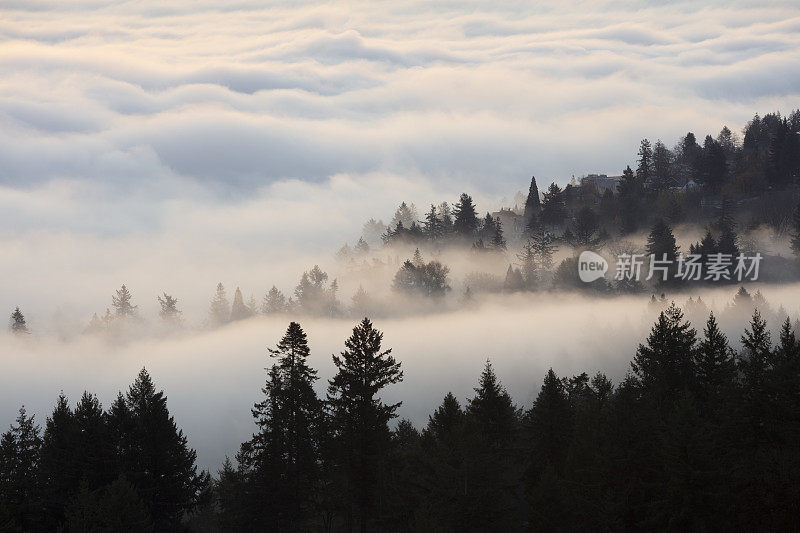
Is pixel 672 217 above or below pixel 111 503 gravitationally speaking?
above

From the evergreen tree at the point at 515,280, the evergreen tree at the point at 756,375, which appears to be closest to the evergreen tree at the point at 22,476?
the evergreen tree at the point at 756,375

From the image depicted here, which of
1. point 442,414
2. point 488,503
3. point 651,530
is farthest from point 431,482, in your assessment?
point 442,414

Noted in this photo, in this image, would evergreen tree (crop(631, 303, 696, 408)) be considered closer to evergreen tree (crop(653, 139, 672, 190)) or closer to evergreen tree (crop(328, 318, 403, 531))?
evergreen tree (crop(328, 318, 403, 531))

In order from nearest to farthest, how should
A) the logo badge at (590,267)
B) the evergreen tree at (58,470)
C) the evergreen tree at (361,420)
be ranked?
the evergreen tree at (361,420) < the evergreen tree at (58,470) < the logo badge at (590,267)

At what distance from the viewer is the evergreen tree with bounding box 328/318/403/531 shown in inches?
1939

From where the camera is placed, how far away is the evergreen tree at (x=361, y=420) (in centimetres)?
4925

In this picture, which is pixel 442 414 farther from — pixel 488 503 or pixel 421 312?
pixel 421 312

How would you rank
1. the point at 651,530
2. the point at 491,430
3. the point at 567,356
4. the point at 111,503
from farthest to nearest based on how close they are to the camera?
the point at 567,356, the point at 491,430, the point at 111,503, the point at 651,530

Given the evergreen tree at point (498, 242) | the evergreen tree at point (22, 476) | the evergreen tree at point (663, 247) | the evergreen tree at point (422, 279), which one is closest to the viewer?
the evergreen tree at point (22, 476)

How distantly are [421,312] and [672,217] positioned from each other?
5775cm

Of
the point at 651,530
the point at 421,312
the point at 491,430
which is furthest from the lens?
the point at 421,312

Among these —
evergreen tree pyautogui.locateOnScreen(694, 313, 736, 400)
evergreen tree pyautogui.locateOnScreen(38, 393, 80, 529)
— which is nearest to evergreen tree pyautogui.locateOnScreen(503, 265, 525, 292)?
evergreen tree pyautogui.locateOnScreen(694, 313, 736, 400)

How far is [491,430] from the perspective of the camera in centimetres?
5844

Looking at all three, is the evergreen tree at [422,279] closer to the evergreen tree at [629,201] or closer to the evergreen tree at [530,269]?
the evergreen tree at [530,269]
